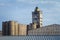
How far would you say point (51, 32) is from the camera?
5975 centimetres

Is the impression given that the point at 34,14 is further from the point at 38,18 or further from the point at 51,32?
the point at 51,32

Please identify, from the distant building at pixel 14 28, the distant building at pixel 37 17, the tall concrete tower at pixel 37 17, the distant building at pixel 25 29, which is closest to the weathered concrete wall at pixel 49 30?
the distant building at pixel 25 29

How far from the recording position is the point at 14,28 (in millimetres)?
72500

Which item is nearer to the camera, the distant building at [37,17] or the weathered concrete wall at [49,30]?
the weathered concrete wall at [49,30]

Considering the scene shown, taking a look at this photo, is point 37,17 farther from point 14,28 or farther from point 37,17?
point 14,28

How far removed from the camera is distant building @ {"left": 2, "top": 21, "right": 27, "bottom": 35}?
232 feet

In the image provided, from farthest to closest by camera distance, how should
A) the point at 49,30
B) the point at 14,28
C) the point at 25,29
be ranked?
the point at 14,28 → the point at 25,29 → the point at 49,30

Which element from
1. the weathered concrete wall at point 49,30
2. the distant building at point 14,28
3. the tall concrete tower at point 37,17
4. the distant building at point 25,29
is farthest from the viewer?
the tall concrete tower at point 37,17

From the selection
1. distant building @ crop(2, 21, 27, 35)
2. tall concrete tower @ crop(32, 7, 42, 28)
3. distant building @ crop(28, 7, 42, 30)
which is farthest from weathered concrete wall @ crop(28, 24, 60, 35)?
tall concrete tower @ crop(32, 7, 42, 28)

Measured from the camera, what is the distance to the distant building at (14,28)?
70750 millimetres

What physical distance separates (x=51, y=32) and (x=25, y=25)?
16.8 m

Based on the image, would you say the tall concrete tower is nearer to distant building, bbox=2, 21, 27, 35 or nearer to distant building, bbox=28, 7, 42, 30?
distant building, bbox=28, 7, 42, 30

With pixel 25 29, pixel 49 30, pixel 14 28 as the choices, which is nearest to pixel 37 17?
pixel 25 29

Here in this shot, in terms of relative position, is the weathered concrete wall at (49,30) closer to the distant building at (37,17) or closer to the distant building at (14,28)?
the distant building at (14,28)
